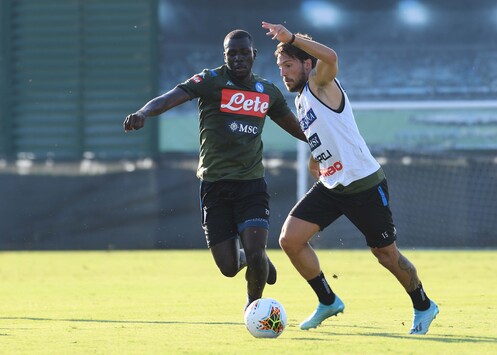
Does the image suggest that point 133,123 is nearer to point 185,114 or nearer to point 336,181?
point 336,181

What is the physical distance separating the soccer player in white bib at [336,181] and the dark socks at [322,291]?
0.04m

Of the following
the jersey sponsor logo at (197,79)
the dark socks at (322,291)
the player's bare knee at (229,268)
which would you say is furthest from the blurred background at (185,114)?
the dark socks at (322,291)

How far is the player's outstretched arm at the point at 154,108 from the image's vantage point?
7680 mm

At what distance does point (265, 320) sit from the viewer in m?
7.34

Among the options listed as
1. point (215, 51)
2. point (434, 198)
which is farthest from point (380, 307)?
point (215, 51)

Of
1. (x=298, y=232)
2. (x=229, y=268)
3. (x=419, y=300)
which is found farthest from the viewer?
(x=229, y=268)

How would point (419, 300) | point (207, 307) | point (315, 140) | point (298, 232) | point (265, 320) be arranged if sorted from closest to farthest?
point (265, 320)
point (419, 300)
point (315, 140)
point (298, 232)
point (207, 307)

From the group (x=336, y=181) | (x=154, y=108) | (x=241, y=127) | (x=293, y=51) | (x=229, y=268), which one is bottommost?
(x=229, y=268)

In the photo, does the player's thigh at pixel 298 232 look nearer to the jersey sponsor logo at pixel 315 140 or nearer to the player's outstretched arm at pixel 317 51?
the jersey sponsor logo at pixel 315 140

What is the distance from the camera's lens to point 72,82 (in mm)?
19594

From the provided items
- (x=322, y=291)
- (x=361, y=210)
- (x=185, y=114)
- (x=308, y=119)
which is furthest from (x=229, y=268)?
(x=185, y=114)

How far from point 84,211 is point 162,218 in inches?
48.0

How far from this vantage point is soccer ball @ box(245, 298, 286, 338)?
7344 millimetres

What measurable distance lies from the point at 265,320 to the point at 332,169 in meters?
1.31
